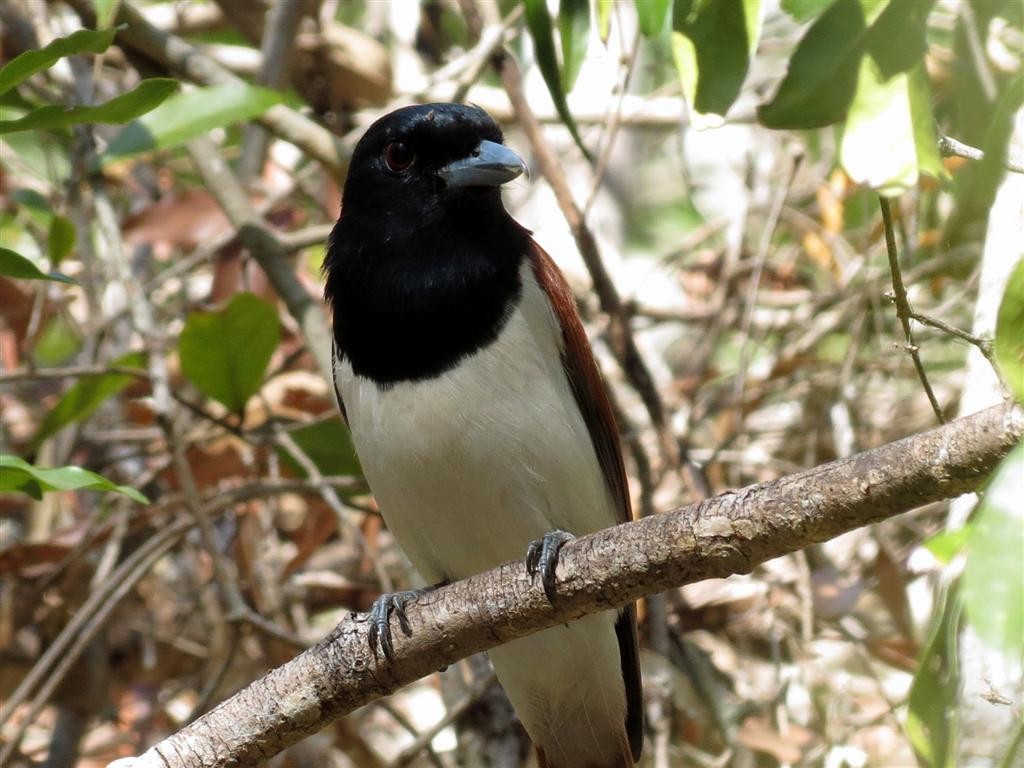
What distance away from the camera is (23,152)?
5.20m

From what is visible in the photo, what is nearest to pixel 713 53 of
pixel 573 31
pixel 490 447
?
pixel 573 31

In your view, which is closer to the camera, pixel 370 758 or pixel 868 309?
pixel 370 758

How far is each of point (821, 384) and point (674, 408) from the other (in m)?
0.64

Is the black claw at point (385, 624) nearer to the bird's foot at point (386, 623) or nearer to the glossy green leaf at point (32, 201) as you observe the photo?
the bird's foot at point (386, 623)

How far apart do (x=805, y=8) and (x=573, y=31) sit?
83 centimetres

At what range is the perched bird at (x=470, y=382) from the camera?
327 cm

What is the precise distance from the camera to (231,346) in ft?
13.0

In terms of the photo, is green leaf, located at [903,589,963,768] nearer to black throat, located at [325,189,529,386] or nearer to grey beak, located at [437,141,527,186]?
black throat, located at [325,189,529,386]

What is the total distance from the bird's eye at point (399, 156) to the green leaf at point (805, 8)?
170 centimetres

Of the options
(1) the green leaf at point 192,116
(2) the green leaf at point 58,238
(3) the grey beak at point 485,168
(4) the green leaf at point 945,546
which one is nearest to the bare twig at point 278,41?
(1) the green leaf at point 192,116

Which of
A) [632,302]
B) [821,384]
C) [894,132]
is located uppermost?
[894,132]

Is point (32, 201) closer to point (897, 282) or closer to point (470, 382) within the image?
point (470, 382)

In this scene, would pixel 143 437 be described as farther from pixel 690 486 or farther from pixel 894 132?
pixel 894 132

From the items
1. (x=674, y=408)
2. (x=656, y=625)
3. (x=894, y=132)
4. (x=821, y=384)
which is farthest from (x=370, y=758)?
(x=894, y=132)
